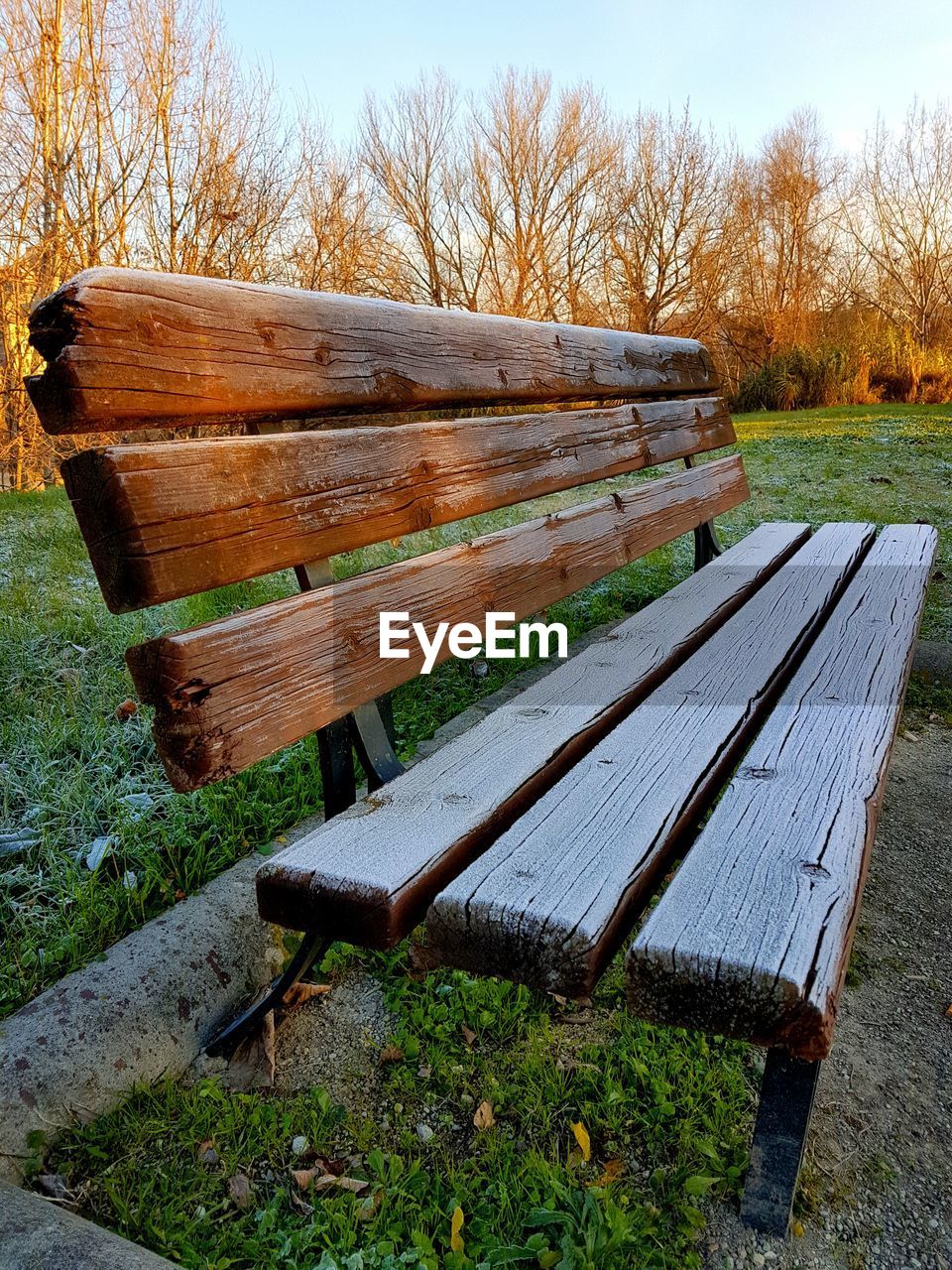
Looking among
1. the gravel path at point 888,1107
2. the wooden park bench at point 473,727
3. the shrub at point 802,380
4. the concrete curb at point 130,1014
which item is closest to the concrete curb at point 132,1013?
the concrete curb at point 130,1014

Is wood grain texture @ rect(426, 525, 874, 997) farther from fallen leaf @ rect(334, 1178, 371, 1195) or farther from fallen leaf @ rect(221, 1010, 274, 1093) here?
fallen leaf @ rect(221, 1010, 274, 1093)

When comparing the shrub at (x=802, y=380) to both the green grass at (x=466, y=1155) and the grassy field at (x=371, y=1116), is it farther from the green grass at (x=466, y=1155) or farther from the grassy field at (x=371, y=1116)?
the green grass at (x=466, y=1155)

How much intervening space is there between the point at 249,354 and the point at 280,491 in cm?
20

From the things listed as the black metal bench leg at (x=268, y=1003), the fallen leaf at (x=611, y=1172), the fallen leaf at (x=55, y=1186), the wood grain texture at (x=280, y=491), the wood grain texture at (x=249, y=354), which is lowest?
the fallen leaf at (x=611, y=1172)

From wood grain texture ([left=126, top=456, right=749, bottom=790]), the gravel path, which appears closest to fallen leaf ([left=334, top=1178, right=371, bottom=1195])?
the gravel path

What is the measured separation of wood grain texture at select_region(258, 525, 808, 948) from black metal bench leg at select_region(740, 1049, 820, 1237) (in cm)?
44

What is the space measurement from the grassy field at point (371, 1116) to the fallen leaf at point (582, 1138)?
1 centimetres

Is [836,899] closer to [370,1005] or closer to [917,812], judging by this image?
[370,1005]

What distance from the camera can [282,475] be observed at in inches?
50.9

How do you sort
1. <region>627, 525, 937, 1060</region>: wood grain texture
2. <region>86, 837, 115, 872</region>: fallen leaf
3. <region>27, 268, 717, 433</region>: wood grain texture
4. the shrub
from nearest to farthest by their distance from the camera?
<region>627, 525, 937, 1060</region>: wood grain texture
<region>27, 268, 717, 433</region>: wood grain texture
<region>86, 837, 115, 872</region>: fallen leaf
the shrub

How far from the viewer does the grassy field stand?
117 centimetres

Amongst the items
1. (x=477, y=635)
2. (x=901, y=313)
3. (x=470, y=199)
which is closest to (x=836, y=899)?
(x=477, y=635)

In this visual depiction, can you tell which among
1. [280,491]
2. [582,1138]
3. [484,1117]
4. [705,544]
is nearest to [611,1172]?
[582,1138]

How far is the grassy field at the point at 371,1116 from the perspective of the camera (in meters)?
1.17
